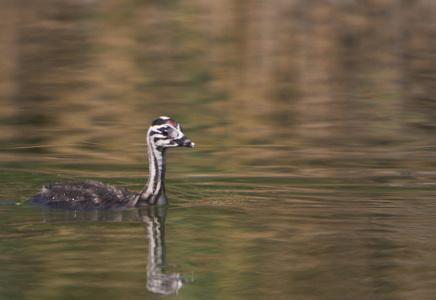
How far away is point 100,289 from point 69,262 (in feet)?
3.83

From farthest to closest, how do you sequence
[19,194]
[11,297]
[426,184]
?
[426,184]
[19,194]
[11,297]

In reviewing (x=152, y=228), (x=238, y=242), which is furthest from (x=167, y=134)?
(x=238, y=242)

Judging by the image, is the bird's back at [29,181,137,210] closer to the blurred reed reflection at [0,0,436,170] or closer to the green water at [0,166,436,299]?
the green water at [0,166,436,299]

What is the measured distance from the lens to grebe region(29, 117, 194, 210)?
44.8ft

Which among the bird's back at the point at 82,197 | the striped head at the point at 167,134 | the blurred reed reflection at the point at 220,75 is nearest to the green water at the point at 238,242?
the bird's back at the point at 82,197

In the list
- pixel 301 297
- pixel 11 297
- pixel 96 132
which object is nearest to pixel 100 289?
pixel 11 297

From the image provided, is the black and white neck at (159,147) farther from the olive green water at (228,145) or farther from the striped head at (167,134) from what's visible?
the olive green water at (228,145)

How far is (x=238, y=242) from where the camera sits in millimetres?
12070

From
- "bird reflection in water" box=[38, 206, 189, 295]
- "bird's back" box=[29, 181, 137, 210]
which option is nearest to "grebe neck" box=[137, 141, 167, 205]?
"bird reflection in water" box=[38, 206, 189, 295]

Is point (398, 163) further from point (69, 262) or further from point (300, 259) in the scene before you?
point (69, 262)

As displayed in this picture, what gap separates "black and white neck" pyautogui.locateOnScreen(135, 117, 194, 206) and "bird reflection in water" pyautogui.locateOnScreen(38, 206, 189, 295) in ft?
0.47

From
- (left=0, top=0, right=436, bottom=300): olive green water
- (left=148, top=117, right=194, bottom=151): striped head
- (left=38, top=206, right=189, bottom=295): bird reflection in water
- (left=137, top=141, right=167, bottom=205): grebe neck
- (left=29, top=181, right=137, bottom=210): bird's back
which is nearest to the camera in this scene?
(left=38, top=206, right=189, bottom=295): bird reflection in water

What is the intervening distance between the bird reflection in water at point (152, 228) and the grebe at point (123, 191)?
10 centimetres

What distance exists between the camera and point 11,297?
970 centimetres
